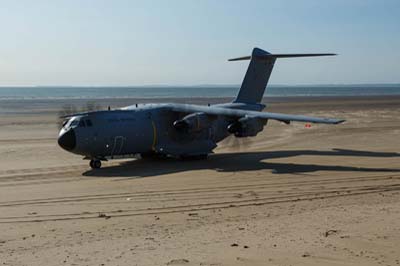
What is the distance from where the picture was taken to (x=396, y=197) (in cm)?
1572

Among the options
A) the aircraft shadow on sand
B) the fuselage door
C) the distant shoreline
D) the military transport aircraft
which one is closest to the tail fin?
the military transport aircraft

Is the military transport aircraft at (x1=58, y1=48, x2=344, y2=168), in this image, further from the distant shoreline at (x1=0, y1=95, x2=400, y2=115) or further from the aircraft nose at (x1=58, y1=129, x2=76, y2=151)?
the distant shoreline at (x1=0, y1=95, x2=400, y2=115)

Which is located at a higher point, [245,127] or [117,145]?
[245,127]

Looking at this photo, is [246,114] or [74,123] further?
[246,114]

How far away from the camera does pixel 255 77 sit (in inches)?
1216

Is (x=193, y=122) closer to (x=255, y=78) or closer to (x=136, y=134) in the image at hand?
(x=136, y=134)

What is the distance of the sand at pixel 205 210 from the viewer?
33.7ft

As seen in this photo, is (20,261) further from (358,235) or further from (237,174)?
(237,174)

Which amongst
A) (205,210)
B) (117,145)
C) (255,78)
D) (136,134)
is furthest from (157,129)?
(205,210)

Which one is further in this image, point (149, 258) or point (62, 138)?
point (62, 138)

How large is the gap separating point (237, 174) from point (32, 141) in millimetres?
16829

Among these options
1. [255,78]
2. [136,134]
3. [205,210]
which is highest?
[255,78]

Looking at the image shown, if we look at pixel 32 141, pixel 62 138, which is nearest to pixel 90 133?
pixel 62 138

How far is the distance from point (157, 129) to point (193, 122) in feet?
5.41
